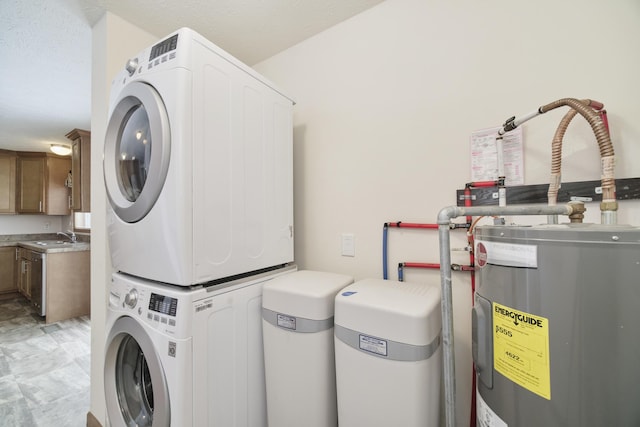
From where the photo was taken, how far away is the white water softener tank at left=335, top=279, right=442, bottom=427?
2.52 feet

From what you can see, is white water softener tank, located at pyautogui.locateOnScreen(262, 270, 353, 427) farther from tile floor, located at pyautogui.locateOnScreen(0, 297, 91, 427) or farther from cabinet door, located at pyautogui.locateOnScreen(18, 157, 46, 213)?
cabinet door, located at pyautogui.locateOnScreen(18, 157, 46, 213)

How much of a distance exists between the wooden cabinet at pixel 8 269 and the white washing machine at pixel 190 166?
4941 mm

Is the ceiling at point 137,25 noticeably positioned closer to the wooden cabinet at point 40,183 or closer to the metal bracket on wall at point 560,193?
the metal bracket on wall at point 560,193

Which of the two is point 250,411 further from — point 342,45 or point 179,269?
point 342,45

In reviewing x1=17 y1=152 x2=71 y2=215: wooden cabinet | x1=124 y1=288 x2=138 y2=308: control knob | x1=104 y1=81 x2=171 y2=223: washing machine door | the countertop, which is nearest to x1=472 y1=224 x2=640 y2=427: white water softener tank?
x1=104 y1=81 x2=171 y2=223: washing machine door

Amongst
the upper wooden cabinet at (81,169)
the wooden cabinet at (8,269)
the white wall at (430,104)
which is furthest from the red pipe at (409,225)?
the wooden cabinet at (8,269)

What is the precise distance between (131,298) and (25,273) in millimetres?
4585

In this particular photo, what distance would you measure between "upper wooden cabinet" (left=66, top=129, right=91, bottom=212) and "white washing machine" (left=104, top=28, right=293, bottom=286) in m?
2.91

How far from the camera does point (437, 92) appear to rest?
3.89 feet

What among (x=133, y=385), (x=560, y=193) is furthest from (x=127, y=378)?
(x=560, y=193)

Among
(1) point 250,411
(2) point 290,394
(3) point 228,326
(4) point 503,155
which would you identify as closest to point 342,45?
(4) point 503,155

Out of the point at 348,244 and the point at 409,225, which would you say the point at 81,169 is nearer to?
the point at 348,244

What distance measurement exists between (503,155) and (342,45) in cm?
107

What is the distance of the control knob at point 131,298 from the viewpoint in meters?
0.96
